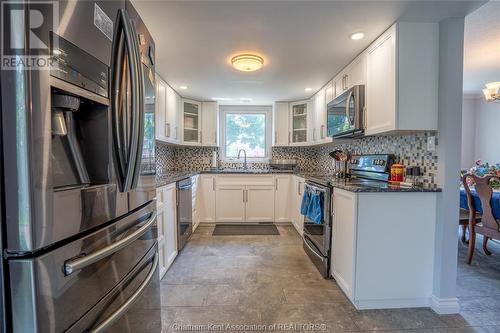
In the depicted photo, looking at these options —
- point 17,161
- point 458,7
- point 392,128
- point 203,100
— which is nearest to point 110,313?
point 17,161

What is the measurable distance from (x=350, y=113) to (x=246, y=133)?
2635 mm

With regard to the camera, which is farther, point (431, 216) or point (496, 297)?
point (496, 297)

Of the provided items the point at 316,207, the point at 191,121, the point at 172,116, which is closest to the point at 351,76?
the point at 316,207

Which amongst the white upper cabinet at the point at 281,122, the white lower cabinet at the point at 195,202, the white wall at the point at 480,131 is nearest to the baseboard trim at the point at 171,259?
the white lower cabinet at the point at 195,202

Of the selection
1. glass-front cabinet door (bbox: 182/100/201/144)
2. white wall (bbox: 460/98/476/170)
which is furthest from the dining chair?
glass-front cabinet door (bbox: 182/100/201/144)

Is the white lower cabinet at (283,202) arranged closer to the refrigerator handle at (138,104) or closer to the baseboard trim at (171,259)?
the baseboard trim at (171,259)

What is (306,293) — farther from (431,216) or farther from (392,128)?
(392,128)

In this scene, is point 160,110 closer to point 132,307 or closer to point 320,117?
point 320,117

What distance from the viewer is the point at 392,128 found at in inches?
74.1

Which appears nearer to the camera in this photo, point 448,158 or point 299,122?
point 448,158

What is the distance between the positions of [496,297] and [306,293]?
1473 millimetres

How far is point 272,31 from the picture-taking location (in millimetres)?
1943

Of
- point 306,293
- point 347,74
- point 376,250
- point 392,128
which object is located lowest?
point 306,293

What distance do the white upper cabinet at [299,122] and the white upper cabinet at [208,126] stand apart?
52.9 inches
